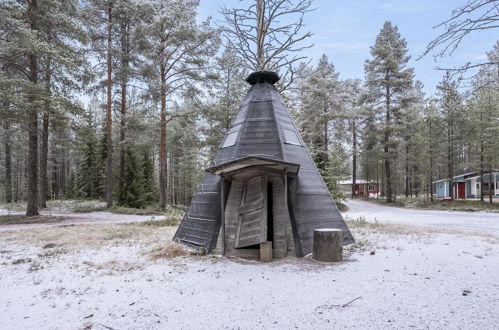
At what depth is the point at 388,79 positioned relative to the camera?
24.8 metres

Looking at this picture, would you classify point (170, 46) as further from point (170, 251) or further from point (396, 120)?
point (396, 120)

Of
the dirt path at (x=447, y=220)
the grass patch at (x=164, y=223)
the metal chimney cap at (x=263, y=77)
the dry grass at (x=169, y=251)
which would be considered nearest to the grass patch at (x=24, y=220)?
the grass patch at (x=164, y=223)

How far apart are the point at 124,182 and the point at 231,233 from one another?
16104 mm

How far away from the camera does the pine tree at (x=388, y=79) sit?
79.5 feet

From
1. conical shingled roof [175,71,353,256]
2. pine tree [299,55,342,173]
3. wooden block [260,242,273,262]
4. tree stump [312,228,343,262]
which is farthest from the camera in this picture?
pine tree [299,55,342,173]

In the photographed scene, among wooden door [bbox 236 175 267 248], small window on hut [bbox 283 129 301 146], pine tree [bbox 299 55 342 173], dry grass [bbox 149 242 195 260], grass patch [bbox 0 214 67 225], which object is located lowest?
grass patch [bbox 0 214 67 225]

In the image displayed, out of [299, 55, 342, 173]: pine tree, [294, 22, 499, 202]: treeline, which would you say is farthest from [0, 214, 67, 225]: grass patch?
[299, 55, 342, 173]: pine tree

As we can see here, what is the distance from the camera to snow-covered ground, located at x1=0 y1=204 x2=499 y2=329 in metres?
3.10

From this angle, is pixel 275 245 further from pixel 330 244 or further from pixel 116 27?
pixel 116 27

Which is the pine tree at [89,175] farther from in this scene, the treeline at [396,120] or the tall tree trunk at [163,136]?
the treeline at [396,120]


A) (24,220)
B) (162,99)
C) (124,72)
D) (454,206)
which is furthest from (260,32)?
(454,206)

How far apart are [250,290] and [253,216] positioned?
1761 millimetres

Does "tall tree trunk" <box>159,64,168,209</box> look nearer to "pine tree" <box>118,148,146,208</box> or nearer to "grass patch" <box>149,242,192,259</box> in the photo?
"pine tree" <box>118,148,146,208</box>

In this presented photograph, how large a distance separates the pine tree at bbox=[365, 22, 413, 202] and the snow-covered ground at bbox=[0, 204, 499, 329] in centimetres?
1961
